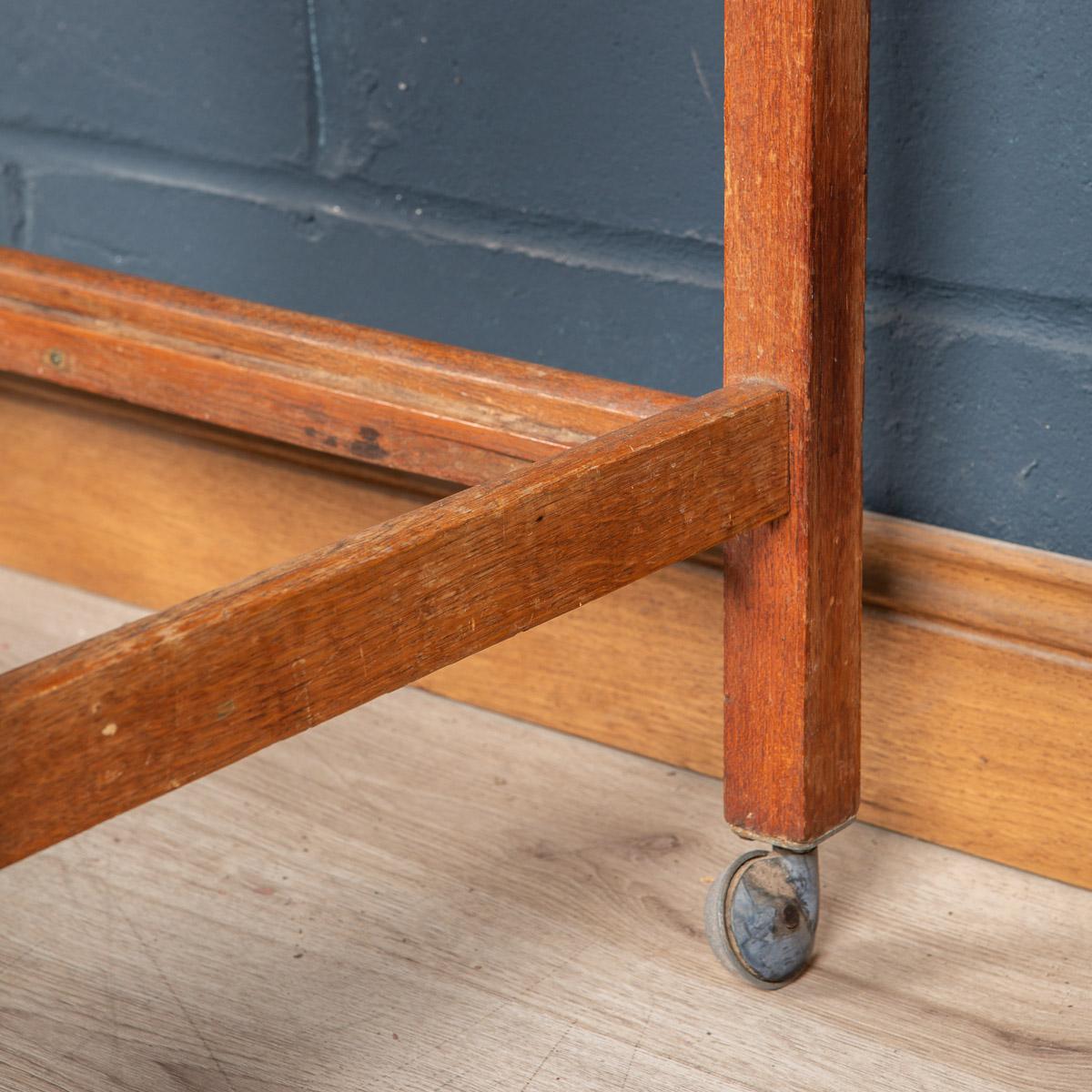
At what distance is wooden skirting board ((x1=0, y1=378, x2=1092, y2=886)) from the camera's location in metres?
0.89

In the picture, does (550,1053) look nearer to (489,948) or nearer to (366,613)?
(489,948)

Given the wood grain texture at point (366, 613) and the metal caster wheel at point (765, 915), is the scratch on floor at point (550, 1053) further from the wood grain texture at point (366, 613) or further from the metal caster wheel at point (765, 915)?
the wood grain texture at point (366, 613)

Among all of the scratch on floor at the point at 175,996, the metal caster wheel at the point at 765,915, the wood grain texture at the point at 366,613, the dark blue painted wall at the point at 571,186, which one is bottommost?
the scratch on floor at the point at 175,996

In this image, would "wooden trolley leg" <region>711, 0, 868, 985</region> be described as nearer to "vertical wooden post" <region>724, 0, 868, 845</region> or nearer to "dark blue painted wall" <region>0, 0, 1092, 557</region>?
"vertical wooden post" <region>724, 0, 868, 845</region>

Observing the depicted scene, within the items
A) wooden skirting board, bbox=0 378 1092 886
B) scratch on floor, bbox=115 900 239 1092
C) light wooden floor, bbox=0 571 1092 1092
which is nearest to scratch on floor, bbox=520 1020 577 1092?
light wooden floor, bbox=0 571 1092 1092

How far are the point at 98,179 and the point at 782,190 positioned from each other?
0.73 meters

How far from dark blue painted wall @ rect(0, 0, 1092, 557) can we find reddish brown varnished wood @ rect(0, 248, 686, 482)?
179mm

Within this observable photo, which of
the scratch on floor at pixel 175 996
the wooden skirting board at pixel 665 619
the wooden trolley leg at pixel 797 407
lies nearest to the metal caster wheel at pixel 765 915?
the wooden trolley leg at pixel 797 407

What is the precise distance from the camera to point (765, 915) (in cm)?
79

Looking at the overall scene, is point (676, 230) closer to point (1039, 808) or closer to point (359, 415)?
point (359, 415)

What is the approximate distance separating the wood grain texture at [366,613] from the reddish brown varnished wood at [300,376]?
8cm

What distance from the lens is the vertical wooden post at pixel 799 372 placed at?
28.7 inches

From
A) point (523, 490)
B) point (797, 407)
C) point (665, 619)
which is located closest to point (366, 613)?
point (523, 490)

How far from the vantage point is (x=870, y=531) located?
0.92m
